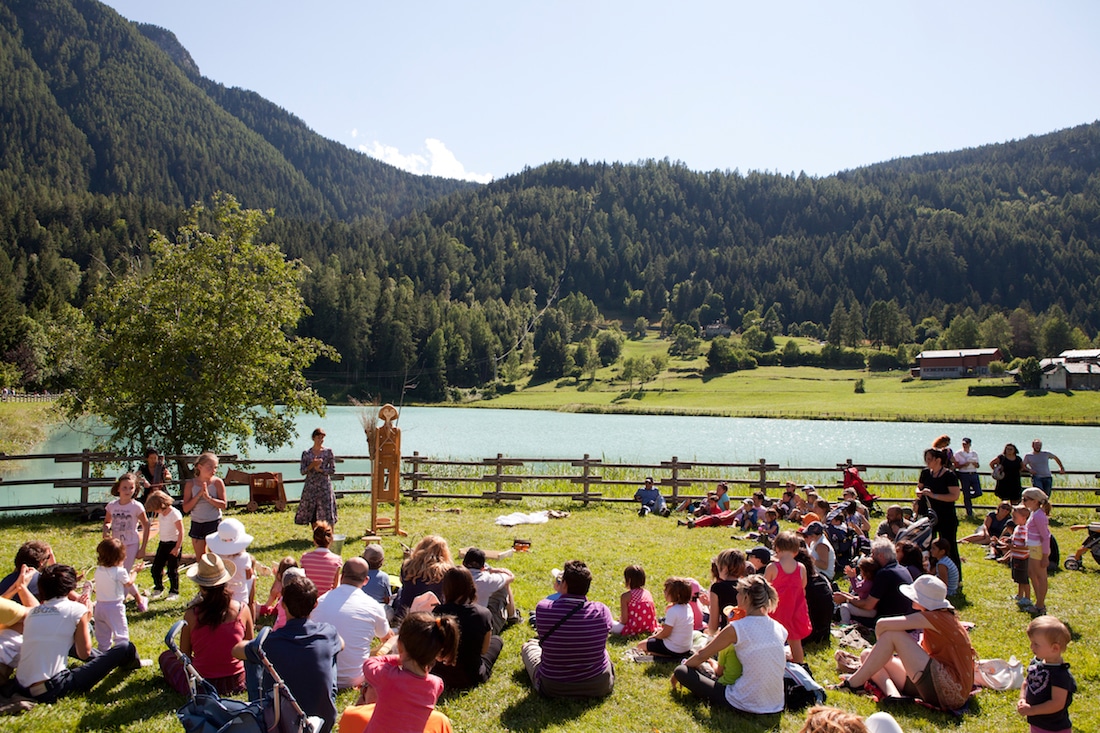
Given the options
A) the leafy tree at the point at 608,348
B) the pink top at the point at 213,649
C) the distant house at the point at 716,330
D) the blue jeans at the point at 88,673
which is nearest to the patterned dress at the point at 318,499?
the blue jeans at the point at 88,673

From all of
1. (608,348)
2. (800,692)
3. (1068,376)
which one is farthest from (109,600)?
(608,348)

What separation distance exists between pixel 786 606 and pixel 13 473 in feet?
96.9

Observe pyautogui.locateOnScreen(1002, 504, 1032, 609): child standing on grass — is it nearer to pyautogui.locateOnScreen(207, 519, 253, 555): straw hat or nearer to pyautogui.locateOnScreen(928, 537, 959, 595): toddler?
pyautogui.locateOnScreen(928, 537, 959, 595): toddler

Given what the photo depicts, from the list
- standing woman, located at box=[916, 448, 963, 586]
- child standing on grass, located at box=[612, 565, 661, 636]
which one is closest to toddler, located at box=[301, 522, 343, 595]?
child standing on grass, located at box=[612, 565, 661, 636]

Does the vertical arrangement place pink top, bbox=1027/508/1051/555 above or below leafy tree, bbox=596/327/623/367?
below

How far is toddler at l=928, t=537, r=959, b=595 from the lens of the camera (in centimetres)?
899

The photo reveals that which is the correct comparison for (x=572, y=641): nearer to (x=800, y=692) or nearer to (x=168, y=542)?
(x=800, y=692)

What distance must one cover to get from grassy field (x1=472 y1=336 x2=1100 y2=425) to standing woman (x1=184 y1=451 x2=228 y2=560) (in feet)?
235

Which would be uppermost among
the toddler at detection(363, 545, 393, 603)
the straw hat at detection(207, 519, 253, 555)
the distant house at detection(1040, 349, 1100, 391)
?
the straw hat at detection(207, 519, 253, 555)

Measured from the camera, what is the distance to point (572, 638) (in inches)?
227

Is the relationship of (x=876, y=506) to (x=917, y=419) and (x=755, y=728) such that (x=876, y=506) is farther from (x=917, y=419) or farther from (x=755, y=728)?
(x=917, y=419)

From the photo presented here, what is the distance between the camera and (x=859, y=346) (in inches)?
5212

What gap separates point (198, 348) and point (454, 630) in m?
15.3

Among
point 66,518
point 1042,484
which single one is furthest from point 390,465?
point 1042,484
